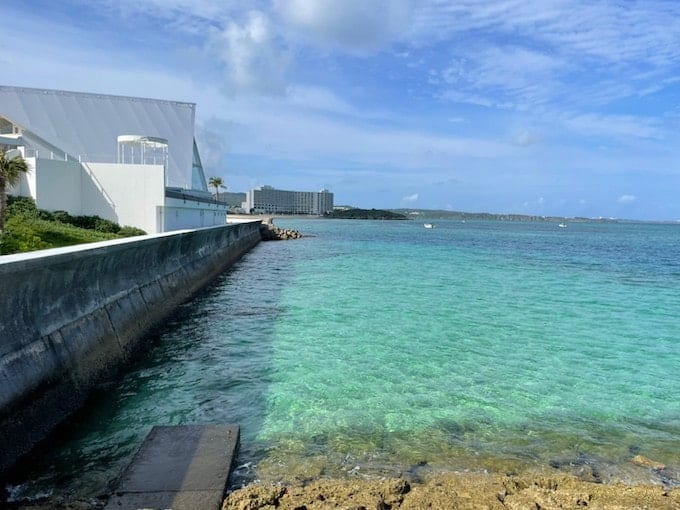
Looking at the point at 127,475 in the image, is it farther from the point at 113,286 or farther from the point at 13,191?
the point at 13,191

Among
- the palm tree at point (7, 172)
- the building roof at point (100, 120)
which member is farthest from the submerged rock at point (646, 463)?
the building roof at point (100, 120)

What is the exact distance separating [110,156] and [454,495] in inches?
1700

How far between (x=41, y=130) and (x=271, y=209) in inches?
5622

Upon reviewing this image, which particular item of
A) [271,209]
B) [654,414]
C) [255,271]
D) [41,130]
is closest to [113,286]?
[654,414]

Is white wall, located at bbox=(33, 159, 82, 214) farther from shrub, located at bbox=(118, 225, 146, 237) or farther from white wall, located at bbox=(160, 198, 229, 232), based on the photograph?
white wall, located at bbox=(160, 198, 229, 232)

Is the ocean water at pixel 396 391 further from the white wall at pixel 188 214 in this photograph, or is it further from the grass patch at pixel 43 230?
the white wall at pixel 188 214

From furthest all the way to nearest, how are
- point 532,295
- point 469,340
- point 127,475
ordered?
1. point 532,295
2. point 469,340
3. point 127,475

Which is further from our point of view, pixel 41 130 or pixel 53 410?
pixel 41 130

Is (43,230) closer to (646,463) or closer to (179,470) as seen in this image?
(179,470)

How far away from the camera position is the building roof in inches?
1820

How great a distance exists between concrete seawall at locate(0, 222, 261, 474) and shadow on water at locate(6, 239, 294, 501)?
0.22 metres

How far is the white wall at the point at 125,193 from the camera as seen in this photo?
2138cm

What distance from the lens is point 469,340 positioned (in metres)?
10.6

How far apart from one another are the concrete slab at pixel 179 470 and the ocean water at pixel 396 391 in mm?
247
